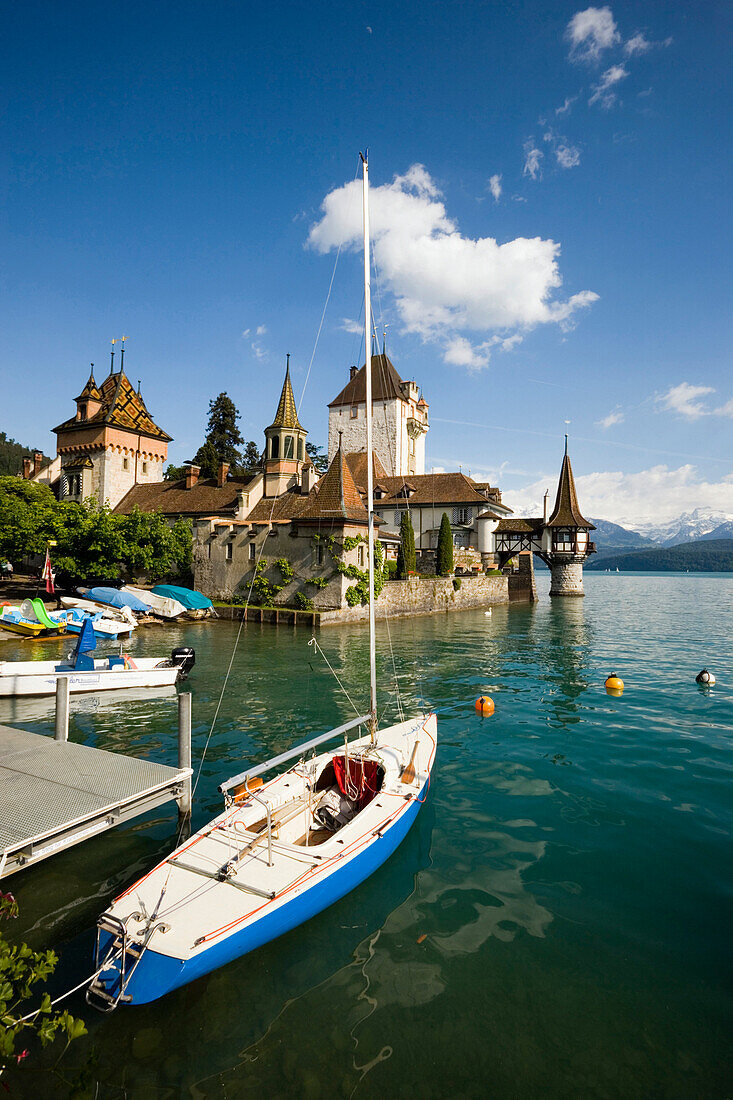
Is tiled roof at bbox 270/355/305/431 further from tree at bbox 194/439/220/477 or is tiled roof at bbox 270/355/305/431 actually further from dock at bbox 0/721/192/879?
dock at bbox 0/721/192/879

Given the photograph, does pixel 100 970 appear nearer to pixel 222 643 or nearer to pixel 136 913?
pixel 136 913

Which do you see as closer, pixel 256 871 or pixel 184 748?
pixel 256 871

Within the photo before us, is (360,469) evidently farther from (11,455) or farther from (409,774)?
(11,455)

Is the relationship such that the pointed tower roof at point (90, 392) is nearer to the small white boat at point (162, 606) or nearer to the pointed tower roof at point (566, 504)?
the small white boat at point (162, 606)

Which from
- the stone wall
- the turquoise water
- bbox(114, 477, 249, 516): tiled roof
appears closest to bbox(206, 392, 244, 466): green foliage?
bbox(114, 477, 249, 516): tiled roof

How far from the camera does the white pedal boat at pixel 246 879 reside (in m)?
5.85

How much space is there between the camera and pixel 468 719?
56.6 feet

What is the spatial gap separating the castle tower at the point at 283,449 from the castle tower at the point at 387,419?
83.7 ft

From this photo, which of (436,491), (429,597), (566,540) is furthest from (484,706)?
(566,540)

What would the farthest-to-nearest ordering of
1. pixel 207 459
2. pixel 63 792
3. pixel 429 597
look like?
pixel 207 459 → pixel 429 597 → pixel 63 792

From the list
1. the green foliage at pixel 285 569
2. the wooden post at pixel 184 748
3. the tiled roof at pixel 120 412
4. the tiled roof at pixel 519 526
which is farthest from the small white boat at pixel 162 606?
the tiled roof at pixel 519 526

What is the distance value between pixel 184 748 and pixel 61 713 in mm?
2954

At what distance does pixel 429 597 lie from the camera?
45125 millimetres

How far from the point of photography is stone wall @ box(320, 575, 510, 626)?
126 ft
